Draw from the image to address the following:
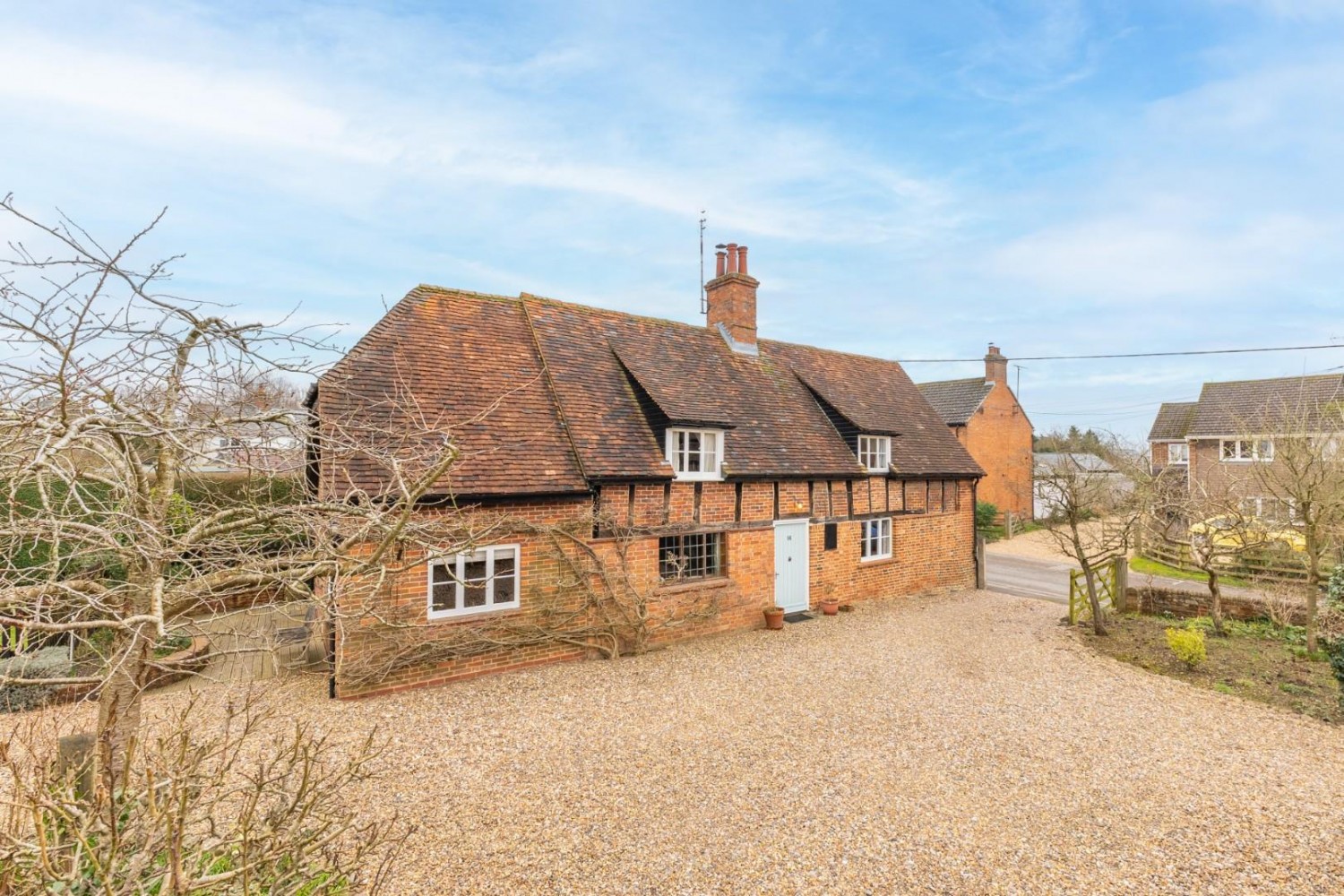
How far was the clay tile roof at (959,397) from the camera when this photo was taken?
2875cm

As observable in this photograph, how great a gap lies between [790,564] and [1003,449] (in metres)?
22.5

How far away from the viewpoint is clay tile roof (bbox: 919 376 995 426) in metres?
28.8

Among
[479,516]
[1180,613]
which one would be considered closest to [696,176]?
[479,516]

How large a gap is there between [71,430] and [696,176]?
495 inches

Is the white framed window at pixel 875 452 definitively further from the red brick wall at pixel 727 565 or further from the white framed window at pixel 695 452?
the white framed window at pixel 695 452

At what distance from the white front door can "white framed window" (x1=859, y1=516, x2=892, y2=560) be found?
2.12 meters

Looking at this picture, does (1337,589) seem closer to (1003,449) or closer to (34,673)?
(34,673)

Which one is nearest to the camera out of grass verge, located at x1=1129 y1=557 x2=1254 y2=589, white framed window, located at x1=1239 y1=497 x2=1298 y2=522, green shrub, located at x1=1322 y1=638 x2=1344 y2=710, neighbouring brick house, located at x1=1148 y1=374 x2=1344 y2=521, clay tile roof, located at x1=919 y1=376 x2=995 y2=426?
green shrub, located at x1=1322 y1=638 x2=1344 y2=710

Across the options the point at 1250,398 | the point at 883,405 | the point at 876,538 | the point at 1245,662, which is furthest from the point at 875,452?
the point at 1250,398

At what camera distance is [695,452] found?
12.2 m

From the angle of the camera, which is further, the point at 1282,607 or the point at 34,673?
the point at 1282,607

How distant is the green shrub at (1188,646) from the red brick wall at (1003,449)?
1948 cm

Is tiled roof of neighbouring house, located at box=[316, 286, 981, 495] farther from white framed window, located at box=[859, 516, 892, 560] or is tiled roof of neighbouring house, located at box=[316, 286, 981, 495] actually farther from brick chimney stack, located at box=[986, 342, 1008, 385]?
brick chimney stack, located at box=[986, 342, 1008, 385]

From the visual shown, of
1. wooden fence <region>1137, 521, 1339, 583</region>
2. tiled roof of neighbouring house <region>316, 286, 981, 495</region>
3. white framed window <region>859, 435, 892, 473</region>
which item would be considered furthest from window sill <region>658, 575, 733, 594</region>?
wooden fence <region>1137, 521, 1339, 583</region>
